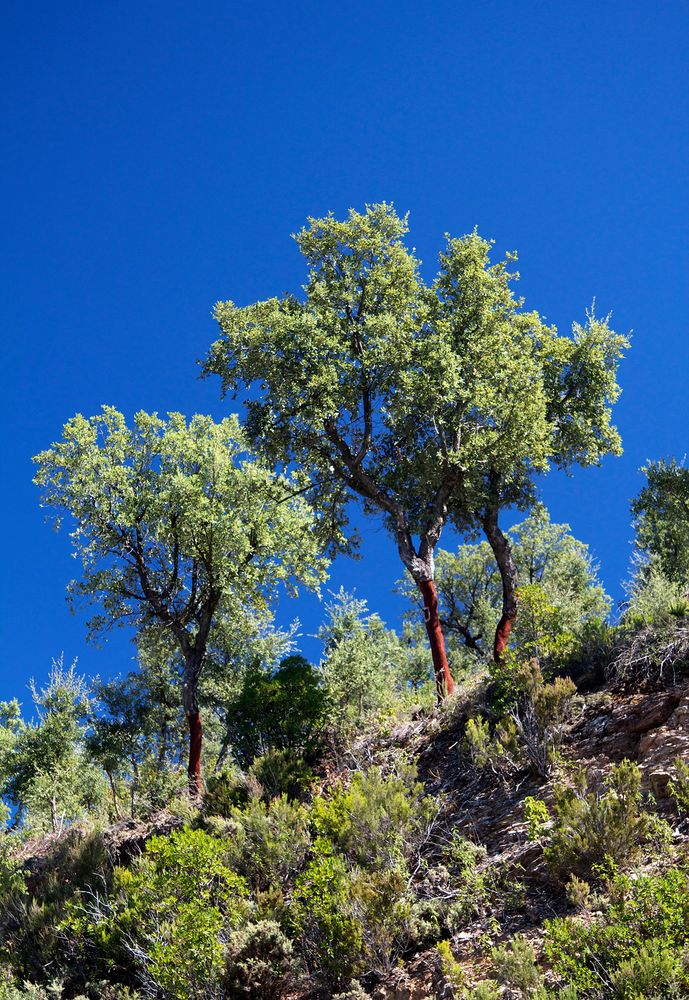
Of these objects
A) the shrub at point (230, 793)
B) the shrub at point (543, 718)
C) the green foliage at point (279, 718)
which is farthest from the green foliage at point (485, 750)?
the green foliage at point (279, 718)

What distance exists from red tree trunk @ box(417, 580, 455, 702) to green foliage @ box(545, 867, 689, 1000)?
8.65 meters

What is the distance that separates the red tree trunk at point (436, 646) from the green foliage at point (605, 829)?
7.10m

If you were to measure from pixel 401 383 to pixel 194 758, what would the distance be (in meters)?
12.1

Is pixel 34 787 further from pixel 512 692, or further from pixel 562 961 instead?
pixel 562 961

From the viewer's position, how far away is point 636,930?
7.82m

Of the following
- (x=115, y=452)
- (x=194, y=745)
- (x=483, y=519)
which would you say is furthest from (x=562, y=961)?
(x=115, y=452)

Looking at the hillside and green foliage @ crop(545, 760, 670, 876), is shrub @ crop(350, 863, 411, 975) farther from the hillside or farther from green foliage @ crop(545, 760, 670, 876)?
green foliage @ crop(545, 760, 670, 876)

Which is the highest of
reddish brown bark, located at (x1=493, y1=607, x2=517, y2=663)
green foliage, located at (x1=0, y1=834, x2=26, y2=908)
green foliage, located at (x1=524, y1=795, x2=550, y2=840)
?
reddish brown bark, located at (x1=493, y1=607, x2=517, y2=663)

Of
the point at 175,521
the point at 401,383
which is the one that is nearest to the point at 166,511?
the point at 175,521

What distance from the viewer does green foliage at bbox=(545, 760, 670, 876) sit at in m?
9.20

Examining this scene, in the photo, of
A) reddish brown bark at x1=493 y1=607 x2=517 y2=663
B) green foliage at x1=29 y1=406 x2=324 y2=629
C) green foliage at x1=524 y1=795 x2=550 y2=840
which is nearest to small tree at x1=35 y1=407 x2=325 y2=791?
green foliage at x1=29 y1=406 x2=324 y2=629

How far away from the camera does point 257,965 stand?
1057 centimetres

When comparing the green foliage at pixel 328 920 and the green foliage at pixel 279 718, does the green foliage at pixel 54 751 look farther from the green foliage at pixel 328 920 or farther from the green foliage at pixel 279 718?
the green foliage at pixel 328 920

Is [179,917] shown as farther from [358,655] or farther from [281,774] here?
[358,655]
